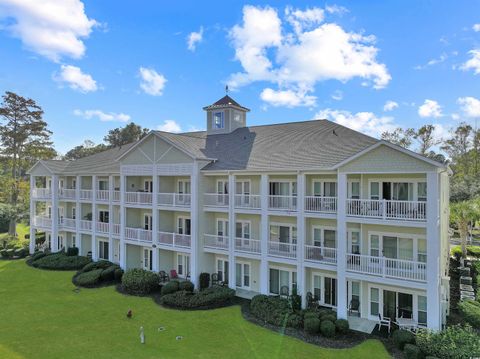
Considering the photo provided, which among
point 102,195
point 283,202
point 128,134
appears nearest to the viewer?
point 283,202

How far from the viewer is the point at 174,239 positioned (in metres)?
25.8

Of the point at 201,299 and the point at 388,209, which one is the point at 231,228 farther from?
the point at 388,209

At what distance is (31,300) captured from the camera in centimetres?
2288

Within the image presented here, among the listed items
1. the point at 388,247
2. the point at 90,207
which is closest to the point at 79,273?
the point at 90,207

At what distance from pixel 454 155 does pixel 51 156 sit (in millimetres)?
73578

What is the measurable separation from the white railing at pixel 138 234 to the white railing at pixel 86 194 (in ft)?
22.8

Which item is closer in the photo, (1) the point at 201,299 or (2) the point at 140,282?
(1) the point at 201,299

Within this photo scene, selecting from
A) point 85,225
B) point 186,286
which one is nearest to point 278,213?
point 186,286

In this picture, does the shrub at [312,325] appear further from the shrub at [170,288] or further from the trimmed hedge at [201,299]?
the shrub at [170,288]

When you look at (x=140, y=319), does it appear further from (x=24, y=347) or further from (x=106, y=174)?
(x=106, y=174)

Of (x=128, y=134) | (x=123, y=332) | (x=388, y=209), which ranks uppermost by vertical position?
(x=128, y=134)

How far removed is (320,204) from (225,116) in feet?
50.4

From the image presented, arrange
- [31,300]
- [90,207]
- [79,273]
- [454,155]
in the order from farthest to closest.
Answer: [454,155] < [90,207] < [79,273] < [31,300]

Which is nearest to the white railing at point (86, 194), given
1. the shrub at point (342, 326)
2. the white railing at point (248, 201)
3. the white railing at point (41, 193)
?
the white railing at point (41, 193)
